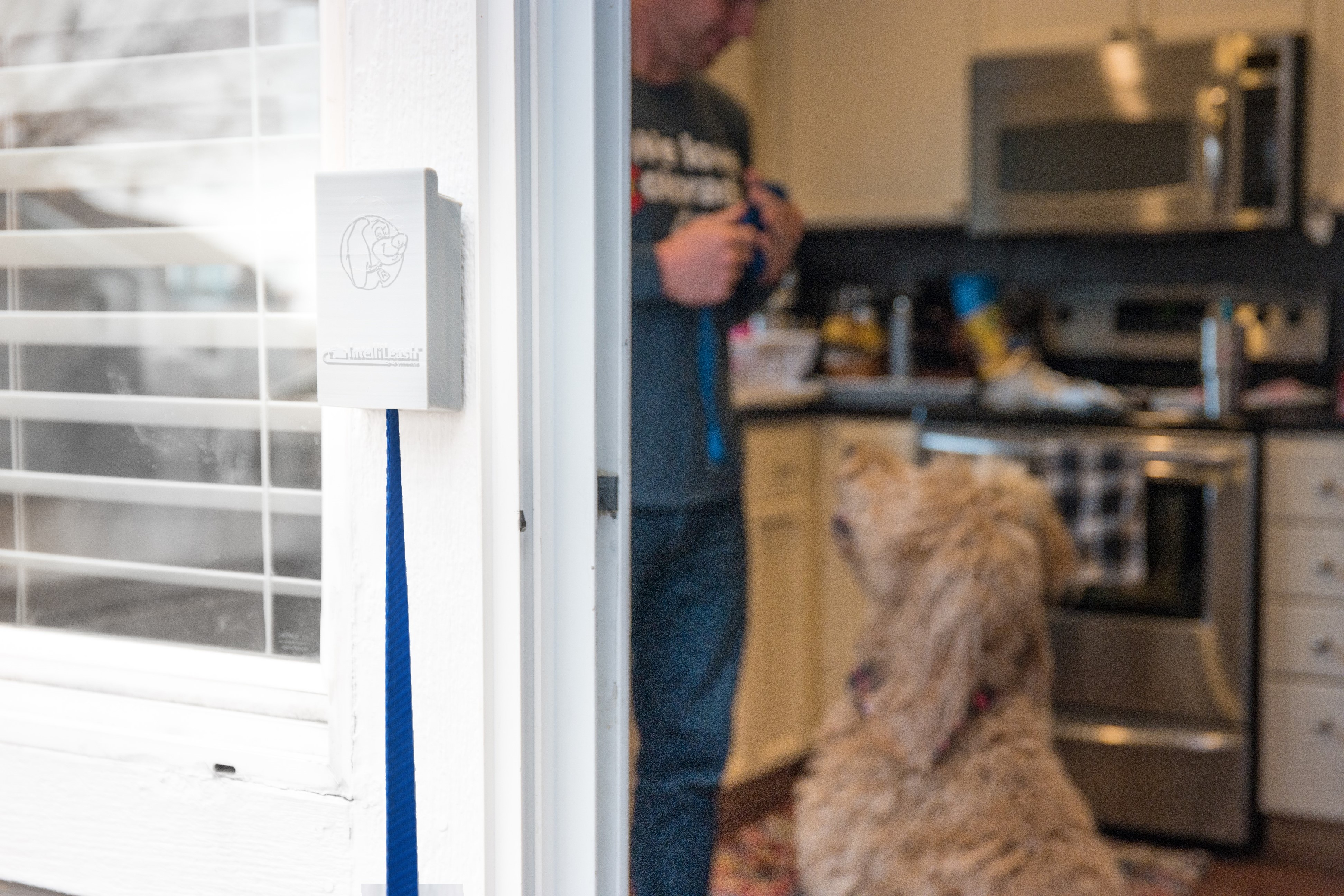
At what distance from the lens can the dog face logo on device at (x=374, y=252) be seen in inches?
26.5

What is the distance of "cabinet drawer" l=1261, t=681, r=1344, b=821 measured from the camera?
100 inches

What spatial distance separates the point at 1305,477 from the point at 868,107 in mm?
1551

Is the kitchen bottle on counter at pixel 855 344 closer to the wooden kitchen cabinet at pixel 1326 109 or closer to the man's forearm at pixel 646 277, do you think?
the wooden kitchen cabinet at pixel 1326 109

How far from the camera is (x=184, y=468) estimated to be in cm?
83

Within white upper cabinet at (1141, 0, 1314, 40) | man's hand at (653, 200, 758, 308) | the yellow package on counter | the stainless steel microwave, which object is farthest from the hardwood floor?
white upper cabinet at (1141, 0, 1314, 40)

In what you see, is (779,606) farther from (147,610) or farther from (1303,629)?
(147,610)

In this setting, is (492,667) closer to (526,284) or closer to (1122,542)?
(526,284)

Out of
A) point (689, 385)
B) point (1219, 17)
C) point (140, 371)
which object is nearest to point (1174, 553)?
point (1219, 17)

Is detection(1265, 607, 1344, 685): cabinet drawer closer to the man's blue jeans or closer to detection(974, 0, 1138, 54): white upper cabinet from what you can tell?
detection(974, 0, 1138, 54): white upper cabinet

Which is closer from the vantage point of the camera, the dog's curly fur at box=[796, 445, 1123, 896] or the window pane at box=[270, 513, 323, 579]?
the window pane at box=[270, 513, 323, 579]

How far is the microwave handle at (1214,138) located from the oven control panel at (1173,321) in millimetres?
357

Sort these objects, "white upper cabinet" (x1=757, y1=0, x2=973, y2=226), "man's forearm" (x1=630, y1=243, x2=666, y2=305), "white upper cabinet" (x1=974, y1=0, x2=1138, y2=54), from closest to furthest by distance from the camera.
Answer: "man's forearm" (x1=630, y1=243, x2=666, y2=305) < "white upper cabinet" (x1=974, y1=0, x2=1138, y2=54) < "white upper cabinet" (x1=757, y1=0, x2=973, y2=226)

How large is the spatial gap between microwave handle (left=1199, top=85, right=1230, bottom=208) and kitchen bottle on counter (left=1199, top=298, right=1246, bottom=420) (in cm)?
31

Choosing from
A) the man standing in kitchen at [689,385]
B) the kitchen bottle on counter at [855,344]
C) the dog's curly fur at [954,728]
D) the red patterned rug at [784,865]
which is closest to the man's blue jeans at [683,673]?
the man standing in kitchen at [689,385]
